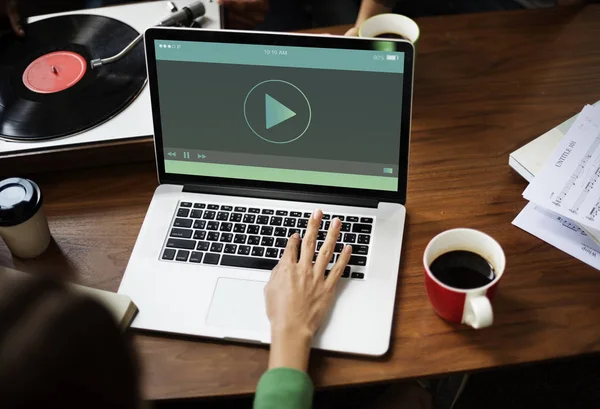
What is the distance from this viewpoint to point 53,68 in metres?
1.19

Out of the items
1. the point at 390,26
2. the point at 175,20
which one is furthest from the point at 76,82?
the point at 390,26

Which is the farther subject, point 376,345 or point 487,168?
point 487,168

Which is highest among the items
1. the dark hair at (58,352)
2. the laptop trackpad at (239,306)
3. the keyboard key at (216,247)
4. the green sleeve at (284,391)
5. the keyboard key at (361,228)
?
the dark hair at (58,352)

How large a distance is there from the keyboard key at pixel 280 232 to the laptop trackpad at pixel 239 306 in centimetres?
8

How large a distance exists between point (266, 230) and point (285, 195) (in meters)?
0.07

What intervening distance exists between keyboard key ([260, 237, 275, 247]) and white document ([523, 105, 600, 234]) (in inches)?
→ 14.5

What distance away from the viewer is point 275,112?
1.02 m

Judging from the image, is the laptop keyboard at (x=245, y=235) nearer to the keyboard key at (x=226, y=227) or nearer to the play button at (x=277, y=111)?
the keyboard key at (x=226, y=227)

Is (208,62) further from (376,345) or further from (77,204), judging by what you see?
(376,345)

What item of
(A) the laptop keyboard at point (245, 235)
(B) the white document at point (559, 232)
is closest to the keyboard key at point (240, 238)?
(A) the laptop keyboard at point (245, 235)

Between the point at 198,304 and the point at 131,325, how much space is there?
92 millimetres

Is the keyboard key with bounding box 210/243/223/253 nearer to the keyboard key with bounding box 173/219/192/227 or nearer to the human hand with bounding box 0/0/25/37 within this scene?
the keyboard key with bounding box 173/219/192/227

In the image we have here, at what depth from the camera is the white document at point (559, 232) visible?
3.24ft

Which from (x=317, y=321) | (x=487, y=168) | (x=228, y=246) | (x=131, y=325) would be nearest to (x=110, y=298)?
(x=131, y=325)
